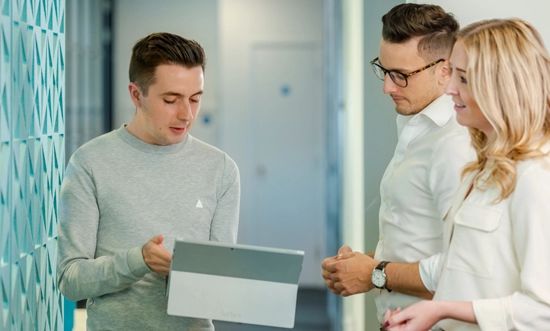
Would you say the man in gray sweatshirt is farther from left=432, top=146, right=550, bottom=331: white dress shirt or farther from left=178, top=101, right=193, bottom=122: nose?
left=432, top=146, right=550, bottom=331: white dress shirt

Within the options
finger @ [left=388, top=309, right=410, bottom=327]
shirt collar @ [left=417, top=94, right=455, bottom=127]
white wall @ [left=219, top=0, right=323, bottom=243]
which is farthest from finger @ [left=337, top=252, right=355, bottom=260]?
white wall @ [left=219, top=0, right=323, bottom=243]

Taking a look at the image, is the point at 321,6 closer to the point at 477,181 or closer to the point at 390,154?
the point at 390,154

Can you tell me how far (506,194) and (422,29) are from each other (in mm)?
637

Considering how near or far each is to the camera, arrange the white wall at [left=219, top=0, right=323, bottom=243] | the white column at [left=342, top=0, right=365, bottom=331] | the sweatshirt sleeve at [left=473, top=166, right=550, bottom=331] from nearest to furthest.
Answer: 1. the sweatshirt sleeve at [left=473, top=166, right=550, bottom=331]
2. the white column at [left=342, top=0, right=365, bottom=331]
3. the white wall at [left=219, top=0, right=323, bottom=243]

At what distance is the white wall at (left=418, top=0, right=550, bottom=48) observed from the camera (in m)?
2.14

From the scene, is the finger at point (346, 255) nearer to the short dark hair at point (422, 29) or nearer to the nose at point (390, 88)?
the nose at point (390, 88)

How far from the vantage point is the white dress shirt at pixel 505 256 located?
1227 mm

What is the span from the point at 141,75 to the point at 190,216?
16.5 inches

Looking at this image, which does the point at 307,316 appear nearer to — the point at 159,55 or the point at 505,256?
the point at 159,55

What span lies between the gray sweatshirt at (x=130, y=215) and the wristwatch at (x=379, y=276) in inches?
16.3

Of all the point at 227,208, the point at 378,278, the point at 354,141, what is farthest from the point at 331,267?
the point at 354,141

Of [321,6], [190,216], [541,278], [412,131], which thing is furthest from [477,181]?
[321,6]

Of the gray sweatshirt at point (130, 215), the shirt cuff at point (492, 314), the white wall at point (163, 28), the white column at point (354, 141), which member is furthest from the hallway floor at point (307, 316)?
the shirt cuff at point (492, 314)

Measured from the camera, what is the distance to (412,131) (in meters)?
1.83
